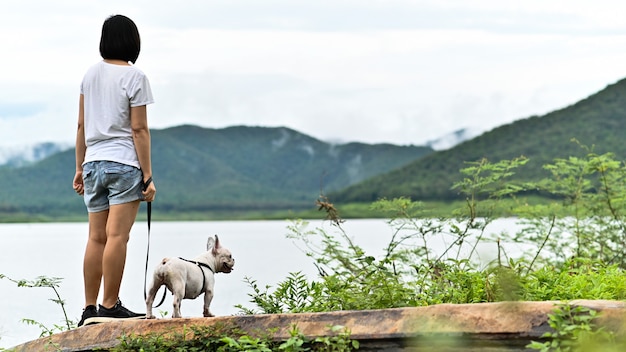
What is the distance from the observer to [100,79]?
649 centimetres

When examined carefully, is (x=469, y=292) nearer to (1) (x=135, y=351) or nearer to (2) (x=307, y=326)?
(2) (x=307, y=326)

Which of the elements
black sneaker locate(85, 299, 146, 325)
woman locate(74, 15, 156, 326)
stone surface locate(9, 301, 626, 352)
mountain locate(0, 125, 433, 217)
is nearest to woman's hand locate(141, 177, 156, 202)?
woman locate(74, 15, 156, 326)

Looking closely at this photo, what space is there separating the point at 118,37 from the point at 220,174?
510 ft

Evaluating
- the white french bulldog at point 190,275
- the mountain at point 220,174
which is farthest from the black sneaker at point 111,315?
the mountain at point 220,174

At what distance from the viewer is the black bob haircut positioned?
6.49m

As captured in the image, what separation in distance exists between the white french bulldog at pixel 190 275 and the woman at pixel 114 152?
0.41m

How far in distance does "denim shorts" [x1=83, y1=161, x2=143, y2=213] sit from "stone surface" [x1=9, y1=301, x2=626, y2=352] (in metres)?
1.10

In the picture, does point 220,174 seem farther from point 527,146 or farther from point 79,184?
point 79,184

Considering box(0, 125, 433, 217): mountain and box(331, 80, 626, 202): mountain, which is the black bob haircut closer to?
box(331, 80, 626, 202): mountain

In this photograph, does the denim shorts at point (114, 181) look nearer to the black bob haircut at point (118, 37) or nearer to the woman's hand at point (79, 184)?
the woman's hand at point (79, 184)

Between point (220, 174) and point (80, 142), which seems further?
point (220, 174)

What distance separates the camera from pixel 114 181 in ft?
21.0

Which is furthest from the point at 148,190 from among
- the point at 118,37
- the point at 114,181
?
the point at 118,37

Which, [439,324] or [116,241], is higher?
[116,241]
